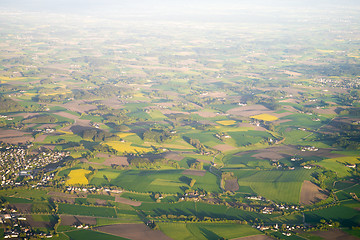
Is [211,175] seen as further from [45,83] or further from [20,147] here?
[45,83]

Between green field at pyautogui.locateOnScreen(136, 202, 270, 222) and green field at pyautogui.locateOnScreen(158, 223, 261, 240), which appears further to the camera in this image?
green field at pyautogui.locateOnScreen(136, 202, 270, 222)

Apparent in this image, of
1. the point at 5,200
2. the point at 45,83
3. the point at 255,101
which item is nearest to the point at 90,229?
the point at 5,200

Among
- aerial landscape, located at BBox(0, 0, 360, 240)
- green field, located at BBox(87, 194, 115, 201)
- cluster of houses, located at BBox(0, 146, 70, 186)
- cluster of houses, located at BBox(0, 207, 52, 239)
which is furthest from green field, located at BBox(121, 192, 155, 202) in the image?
cluster of houses, located at BBox(0, 207, 52, 239)

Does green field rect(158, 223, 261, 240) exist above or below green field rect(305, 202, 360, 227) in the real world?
below

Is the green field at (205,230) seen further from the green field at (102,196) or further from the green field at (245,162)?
the green field at (245,162)

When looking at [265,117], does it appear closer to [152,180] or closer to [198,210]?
[152,180]

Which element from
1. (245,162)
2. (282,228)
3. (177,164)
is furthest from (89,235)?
(245,162)

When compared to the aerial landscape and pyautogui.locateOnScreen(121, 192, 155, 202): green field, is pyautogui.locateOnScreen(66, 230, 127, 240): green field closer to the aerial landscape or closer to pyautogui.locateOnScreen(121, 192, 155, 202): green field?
the aerial landscape
